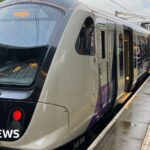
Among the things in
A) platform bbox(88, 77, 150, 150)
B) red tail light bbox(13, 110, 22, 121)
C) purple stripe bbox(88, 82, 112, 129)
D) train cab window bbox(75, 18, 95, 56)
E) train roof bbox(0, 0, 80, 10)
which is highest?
train roof bbox(0, 0, 80, 10)

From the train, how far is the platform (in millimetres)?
424

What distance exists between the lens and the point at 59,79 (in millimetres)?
6039

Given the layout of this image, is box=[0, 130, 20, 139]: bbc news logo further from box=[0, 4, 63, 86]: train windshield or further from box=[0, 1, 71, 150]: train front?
box=[0, 4, 63, 86]: train windshield

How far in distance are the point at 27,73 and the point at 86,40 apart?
56.0 inches

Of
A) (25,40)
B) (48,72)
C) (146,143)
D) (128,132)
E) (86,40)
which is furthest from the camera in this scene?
(128,132)

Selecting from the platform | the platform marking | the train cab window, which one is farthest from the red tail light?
the platform marking

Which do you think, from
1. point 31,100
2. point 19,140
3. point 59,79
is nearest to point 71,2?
point 59,79

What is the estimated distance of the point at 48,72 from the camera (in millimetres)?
5930

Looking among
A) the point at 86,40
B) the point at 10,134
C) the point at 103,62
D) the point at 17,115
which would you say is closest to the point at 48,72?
the point at 17,115

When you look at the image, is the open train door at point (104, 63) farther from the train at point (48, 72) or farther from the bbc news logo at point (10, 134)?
the bbc news logo at point (10, 134)

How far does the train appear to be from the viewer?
574 cm

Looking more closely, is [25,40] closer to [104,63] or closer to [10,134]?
[10,134]

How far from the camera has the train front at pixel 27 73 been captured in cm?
570

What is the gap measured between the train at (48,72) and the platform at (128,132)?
16.7 inches
